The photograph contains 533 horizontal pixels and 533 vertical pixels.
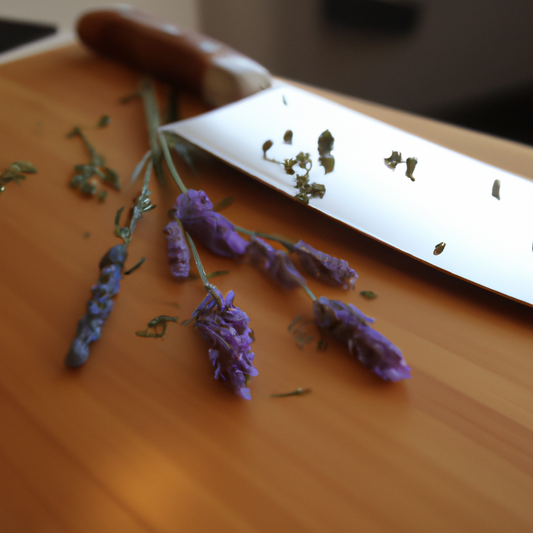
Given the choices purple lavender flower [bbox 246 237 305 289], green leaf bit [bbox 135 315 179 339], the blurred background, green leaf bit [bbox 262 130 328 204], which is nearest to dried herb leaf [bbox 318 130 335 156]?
green leaf bit [bbox 262 130 328 204]

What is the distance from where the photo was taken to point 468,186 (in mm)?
418

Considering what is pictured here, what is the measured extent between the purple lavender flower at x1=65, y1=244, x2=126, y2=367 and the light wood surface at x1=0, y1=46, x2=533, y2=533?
1cm

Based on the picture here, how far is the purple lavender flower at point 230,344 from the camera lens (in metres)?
0.29

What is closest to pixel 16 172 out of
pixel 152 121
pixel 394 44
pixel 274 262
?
pixel 152 121

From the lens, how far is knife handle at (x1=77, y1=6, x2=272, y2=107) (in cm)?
58

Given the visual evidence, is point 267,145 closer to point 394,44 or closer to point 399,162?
point 399,162

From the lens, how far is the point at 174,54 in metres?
0.63

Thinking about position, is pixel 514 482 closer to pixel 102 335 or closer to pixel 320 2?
pixel 102 335

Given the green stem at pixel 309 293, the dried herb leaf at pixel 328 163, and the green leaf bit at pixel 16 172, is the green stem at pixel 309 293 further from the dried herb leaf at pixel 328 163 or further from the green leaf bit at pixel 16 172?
the green leaf bit at pixel 16 172

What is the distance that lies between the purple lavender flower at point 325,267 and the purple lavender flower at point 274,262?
0.5 inches

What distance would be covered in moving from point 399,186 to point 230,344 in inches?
8.8

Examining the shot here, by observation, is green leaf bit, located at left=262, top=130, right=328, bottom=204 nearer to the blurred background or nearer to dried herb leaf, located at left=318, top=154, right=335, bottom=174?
dried herb leaf, located at left=318, top=154, right=335, bottom=174

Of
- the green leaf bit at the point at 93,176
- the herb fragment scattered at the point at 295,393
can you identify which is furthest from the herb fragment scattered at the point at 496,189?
the green leaf bit at the point at 93,176

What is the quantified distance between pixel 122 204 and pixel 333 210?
0.21 meters
